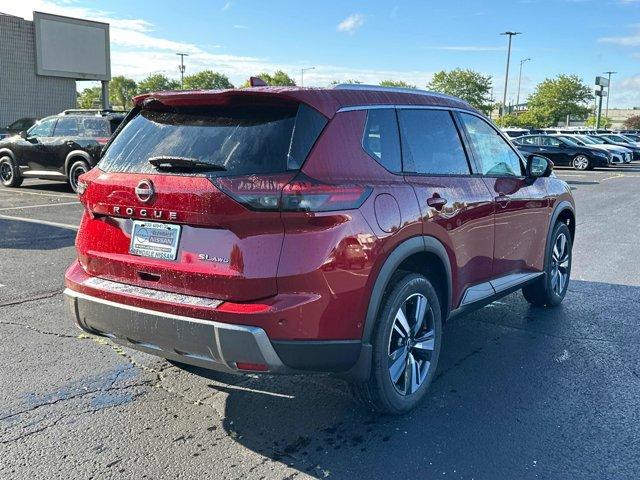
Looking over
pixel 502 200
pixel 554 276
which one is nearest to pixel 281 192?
pixel 502 200

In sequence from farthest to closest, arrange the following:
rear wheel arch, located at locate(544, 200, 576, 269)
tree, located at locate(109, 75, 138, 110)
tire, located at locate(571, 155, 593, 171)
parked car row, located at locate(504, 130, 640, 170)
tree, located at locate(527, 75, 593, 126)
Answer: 1. tree, located at locate(109, 75, 138, 110)
2. tree, located at locate(527, 75, 593, 126)
3. tire, located at locate(571, 155, 593, 171)
4. parked car row, located at locate(504, 130, 640, 170)
5. rear wheel arch, located at locate(544, 200, 576, 269)

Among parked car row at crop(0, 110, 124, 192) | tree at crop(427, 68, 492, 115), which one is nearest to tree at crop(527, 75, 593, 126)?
tree at crop(427, 68, 492, 115)

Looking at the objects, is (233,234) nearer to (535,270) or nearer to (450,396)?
(450,396)

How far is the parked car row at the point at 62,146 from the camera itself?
44.5 ft

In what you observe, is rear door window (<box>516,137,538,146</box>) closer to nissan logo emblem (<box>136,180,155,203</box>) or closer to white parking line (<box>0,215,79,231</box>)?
white parking line (<box>0,215,79,231</box>)

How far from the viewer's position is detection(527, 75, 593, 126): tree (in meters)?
73.6

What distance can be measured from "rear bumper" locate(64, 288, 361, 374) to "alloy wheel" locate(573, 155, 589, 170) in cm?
2656

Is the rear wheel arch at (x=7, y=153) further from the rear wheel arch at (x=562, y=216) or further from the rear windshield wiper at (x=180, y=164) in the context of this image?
the rear windshield wiper at (x=180, y=164)

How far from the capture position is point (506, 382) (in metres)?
4.12

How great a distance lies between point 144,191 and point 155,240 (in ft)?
0.83

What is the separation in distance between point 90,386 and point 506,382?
8.83 ft

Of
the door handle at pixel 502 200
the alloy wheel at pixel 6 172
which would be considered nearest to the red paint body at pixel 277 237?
the door handle at pixel 502 200

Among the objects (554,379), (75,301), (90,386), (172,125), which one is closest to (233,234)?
(172,125)

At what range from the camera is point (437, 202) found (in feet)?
12.2
